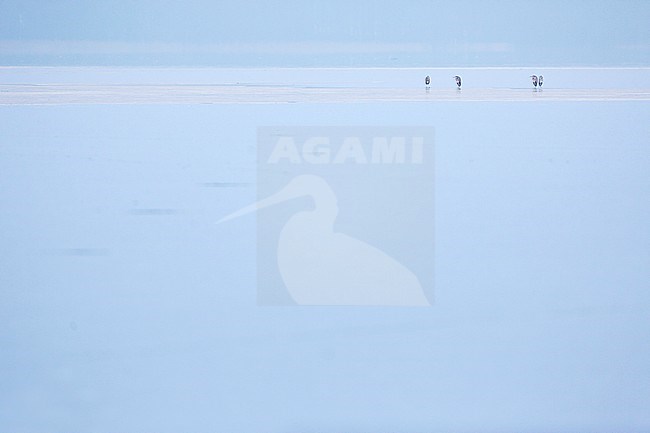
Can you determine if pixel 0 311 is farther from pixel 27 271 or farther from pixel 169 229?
pixel 169 229

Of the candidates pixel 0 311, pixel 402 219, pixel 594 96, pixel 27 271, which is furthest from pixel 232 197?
pixel 594 96

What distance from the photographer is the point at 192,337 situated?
160 centimetres

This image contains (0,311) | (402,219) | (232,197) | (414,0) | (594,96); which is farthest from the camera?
(414,0)

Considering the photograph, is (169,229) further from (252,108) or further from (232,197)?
(252,108)

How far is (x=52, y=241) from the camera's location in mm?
2359

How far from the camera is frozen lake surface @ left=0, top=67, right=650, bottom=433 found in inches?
51.3

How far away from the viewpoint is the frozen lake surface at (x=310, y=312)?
1.30 metres

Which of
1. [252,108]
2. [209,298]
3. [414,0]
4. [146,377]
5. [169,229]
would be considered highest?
[414,0]

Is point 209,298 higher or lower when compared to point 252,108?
lower

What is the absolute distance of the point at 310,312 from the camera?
1771 mm

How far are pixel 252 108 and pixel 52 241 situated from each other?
4.11 m

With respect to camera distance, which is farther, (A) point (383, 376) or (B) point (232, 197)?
(B) point (232, 197)

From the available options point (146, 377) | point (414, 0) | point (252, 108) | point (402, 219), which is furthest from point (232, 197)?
point (414, 0)

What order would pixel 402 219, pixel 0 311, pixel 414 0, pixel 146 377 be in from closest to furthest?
1. pixel 146 377
2. pixel 0 311
3. pixel 402 219
4. pixel 414 0
